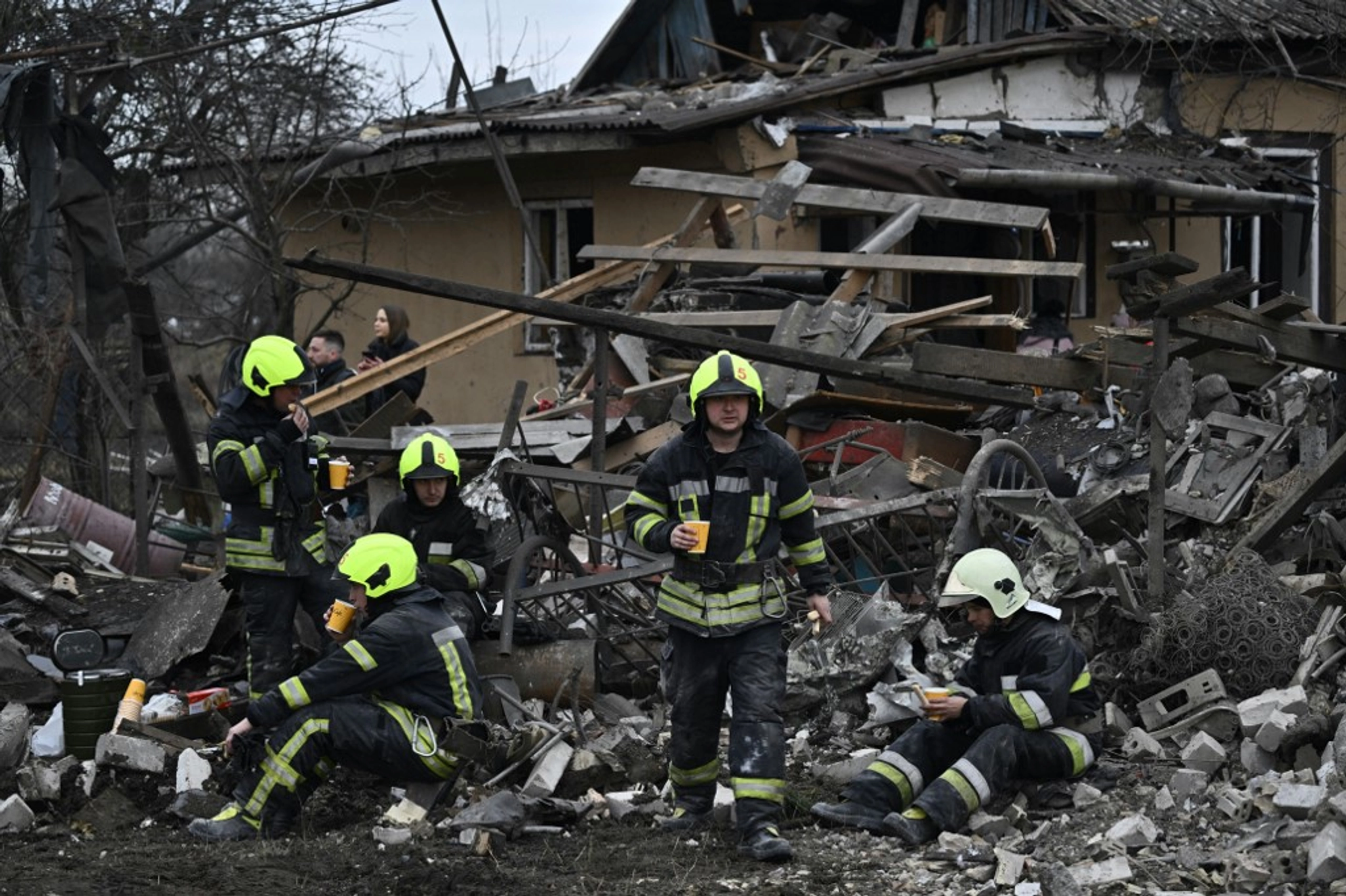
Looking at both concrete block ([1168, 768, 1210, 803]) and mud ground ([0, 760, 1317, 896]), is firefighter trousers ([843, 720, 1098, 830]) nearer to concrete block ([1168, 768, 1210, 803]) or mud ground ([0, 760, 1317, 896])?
mud ground ([0, 760, 1317, 896])

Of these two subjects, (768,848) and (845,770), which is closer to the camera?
(768,848)

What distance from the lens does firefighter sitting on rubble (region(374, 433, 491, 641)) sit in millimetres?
7691

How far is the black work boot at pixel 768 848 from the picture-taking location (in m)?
6.04

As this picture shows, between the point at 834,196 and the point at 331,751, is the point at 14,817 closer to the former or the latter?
the point at 331,751

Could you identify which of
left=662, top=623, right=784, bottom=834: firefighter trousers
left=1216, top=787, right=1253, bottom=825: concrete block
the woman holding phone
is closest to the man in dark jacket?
the woman holding phone

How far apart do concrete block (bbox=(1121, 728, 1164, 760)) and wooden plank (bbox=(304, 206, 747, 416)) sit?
166 inches

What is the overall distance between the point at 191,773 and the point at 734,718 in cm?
246

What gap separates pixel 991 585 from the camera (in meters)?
6.52

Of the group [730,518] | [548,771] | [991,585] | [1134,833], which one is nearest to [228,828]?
[548,771]

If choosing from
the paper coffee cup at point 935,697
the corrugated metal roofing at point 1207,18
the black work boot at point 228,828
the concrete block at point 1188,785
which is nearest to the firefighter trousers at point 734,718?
the paper coffee cup at point 935,697

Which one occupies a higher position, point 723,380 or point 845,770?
point 723,380

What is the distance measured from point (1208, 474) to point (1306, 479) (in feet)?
2.90

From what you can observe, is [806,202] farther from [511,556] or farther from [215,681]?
[215,681]

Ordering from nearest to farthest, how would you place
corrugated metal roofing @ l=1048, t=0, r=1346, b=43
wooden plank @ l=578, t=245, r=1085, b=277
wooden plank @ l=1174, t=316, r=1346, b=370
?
wooden plank @ l=1174, t=316, r=1346, b=370, wooden plank @ l=578, t=245, r=1085, b=277, corrugated metal roofing @ l=1048, t=0, r=1346, b=43
